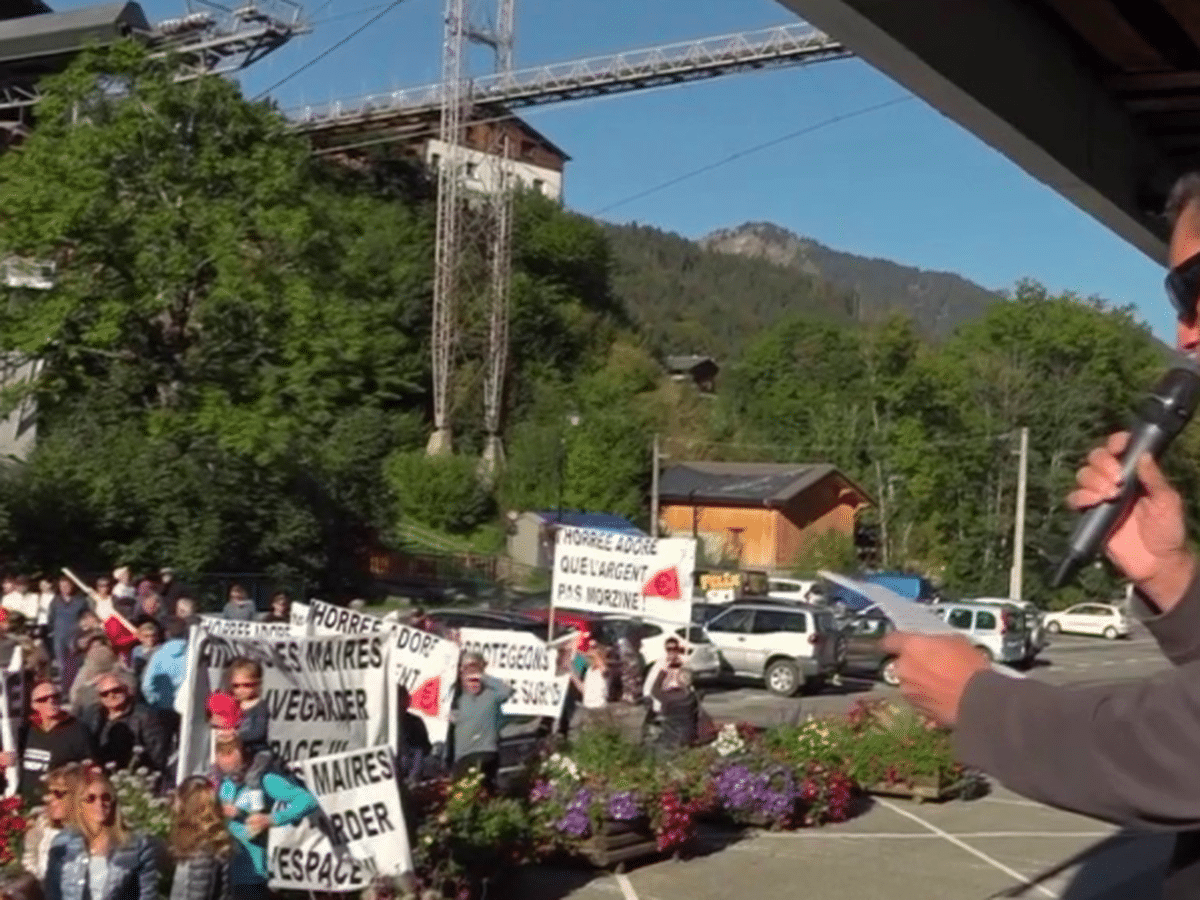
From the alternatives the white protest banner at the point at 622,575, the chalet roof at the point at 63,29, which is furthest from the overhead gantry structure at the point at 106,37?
the white protest banner at the point at 622,575

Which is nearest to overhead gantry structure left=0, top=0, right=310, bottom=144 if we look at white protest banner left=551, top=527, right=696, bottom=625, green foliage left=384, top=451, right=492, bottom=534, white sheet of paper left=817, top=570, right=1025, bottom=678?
green foliage left=384, top=451, right=492, bottom=534

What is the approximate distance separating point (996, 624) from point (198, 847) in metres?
31.6

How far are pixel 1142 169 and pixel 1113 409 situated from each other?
2887 inches

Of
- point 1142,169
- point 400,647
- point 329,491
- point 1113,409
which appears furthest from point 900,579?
point 1142,169

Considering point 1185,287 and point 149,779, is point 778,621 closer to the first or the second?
point 149,779

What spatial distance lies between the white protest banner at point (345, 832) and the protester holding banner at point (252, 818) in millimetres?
53

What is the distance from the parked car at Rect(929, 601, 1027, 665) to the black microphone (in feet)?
115

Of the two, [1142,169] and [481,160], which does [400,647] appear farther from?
[481,160]

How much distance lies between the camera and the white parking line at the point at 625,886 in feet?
40.2

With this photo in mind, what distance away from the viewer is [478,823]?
1144 centimetres

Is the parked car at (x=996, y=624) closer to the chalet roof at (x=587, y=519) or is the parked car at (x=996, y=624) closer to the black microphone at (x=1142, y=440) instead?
the chalet roof at (x=587, y=519)

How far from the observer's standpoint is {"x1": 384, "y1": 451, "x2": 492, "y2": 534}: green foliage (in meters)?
67.5

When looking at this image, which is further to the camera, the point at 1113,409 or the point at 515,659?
the point at 1113,409

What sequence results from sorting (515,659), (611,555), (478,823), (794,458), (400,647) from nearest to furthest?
(478,823)
(400,647)
(515,659)
(611,555)
(794,458)
